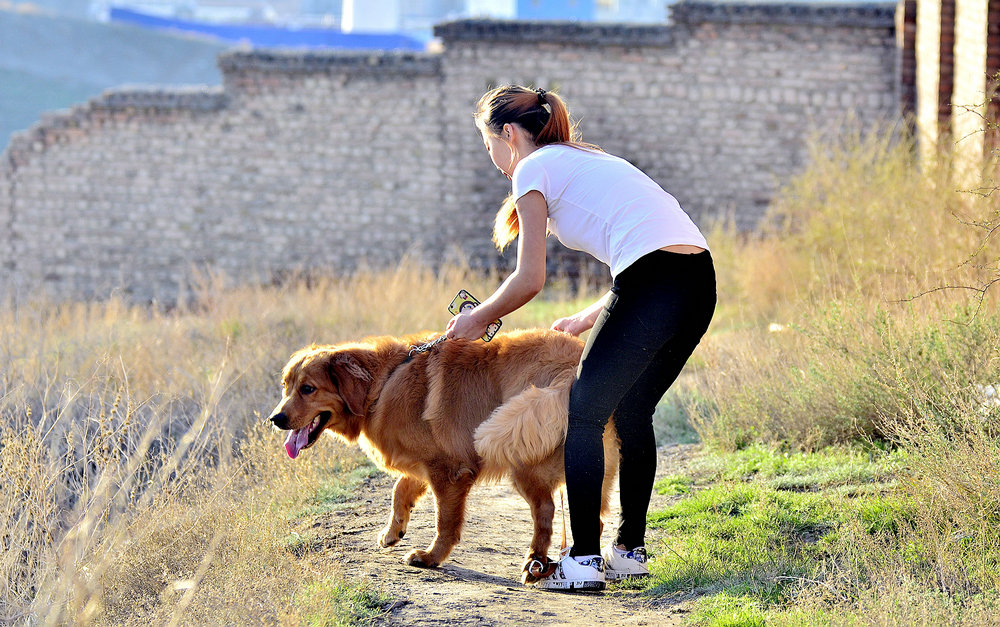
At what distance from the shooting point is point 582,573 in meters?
4.01

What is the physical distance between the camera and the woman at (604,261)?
3.73 meters

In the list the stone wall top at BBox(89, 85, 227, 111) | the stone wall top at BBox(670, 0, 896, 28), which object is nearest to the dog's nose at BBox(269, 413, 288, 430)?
the stone wall top at BBox(670, 0, 896, 28)

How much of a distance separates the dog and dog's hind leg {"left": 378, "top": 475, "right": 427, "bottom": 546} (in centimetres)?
20

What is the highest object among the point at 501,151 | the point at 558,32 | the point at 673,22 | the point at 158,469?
the point at 673,22

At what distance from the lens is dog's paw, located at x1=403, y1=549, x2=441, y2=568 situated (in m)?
4.45

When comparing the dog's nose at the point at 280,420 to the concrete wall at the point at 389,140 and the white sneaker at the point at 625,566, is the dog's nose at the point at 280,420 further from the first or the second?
the concrete wall at the point at 389,140

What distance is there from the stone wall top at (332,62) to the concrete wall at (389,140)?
32mm

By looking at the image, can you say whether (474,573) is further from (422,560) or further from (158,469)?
(158,469)

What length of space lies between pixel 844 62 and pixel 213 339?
10192 millimetres

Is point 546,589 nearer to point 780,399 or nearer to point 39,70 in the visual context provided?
point 780,399

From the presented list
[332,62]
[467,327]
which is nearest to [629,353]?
[467,327]

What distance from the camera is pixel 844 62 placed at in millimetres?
14734

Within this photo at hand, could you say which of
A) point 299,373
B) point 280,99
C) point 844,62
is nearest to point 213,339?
point 299,373

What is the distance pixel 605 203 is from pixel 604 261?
239mm
